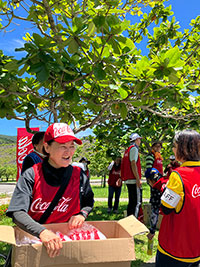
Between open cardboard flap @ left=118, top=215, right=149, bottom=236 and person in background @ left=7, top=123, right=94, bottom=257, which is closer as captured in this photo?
open cardboard flap @ left=118, top=215, right=149, bottom=236

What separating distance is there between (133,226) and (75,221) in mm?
395

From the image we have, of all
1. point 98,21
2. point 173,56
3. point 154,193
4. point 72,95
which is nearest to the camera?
point 98,21

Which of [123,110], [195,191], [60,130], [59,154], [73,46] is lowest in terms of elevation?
[195,191]

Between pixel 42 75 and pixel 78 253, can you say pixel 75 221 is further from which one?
pixel 42 75

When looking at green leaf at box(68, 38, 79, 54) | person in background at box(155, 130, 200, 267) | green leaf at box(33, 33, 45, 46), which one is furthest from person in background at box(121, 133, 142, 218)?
green leaf at box(33, 33, 45, 46)

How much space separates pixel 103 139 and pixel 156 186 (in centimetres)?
418

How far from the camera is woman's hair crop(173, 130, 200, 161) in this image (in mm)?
2221

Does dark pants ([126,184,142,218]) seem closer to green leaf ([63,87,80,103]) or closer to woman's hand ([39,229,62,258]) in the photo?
green leaf ([63,87,80,103])

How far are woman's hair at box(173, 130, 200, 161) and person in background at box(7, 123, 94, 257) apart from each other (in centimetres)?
89

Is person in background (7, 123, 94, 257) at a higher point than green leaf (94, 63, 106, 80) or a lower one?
lower

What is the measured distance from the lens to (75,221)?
172cm

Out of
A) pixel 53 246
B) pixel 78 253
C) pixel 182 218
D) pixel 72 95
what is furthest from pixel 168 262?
pixel 72 95

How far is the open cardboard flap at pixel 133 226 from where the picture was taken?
1.48m

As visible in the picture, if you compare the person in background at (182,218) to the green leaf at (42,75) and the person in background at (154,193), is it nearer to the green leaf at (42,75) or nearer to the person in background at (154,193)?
the green leaf at (42,75)
